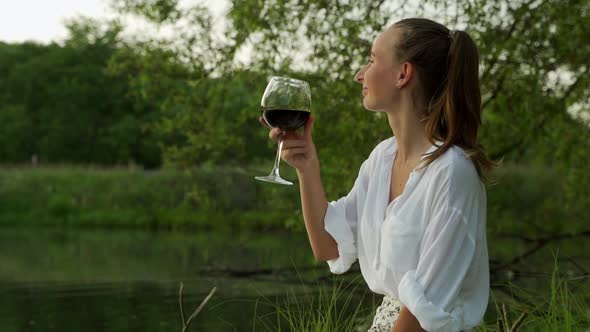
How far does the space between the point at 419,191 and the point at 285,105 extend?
0.42 m

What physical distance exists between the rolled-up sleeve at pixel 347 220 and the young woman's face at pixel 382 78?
196mm

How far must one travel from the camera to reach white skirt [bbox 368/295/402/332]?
2197 mm

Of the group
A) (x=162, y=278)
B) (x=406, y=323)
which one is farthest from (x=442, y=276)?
(x=162, y=278)

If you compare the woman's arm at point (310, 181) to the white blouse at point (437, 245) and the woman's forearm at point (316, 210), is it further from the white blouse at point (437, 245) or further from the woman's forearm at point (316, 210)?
the white blouse at point (437, 245)

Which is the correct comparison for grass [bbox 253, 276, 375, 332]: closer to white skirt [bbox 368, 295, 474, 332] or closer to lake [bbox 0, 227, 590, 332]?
lake [bbox 0, 227, 590, 332]

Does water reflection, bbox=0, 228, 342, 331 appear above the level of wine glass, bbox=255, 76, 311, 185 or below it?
below

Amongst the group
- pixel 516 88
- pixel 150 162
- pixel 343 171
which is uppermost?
pixel 516 88

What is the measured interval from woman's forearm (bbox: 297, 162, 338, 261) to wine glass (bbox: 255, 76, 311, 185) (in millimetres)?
97

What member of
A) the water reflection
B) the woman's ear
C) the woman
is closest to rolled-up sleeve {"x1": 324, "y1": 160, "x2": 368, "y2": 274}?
the woman

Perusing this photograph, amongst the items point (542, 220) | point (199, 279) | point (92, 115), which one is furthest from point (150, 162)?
point (199, 279)

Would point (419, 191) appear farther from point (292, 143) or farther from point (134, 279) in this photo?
point (134, 279)

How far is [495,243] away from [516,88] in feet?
23.6

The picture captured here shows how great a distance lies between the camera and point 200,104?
332 inches

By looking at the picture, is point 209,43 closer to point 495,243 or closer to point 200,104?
point 200,104
